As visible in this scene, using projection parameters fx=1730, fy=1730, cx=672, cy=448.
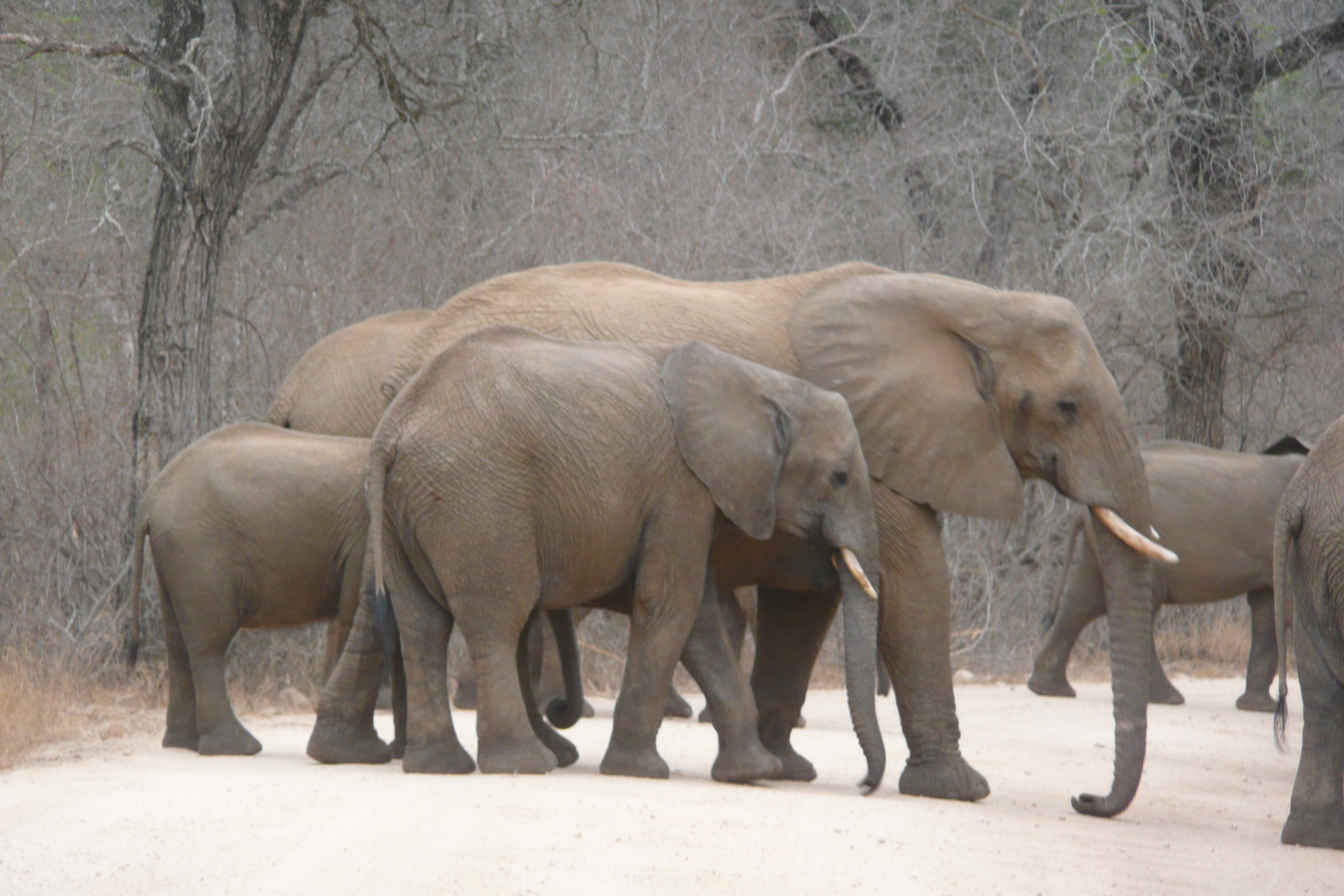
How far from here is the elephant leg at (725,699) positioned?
7.97 meters

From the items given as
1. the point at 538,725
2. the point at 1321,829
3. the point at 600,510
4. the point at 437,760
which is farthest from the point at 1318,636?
the point at 437,760

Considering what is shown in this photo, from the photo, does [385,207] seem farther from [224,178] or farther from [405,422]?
[405,422]

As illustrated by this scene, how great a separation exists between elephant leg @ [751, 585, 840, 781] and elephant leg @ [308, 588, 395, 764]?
193 cm

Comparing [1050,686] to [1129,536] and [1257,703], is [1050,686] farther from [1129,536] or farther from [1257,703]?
[1129,536]

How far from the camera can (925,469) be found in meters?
8.45

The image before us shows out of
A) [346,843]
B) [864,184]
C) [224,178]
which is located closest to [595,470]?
[346,843]

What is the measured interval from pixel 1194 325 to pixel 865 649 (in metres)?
10.4

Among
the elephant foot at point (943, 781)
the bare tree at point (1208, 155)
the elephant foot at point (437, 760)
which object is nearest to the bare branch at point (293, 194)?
the bare tree at point (1208, 155)

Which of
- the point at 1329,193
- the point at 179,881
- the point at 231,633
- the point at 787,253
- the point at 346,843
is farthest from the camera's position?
the point at 1329,193

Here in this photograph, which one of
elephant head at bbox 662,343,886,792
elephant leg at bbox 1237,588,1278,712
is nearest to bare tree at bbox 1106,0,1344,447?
elephant leg at bbox 1237,588,1278,712

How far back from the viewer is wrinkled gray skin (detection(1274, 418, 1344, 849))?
743cm

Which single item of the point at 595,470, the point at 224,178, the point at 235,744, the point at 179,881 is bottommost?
the point at 235,744

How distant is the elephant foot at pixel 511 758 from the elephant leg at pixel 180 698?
2107 millimetres

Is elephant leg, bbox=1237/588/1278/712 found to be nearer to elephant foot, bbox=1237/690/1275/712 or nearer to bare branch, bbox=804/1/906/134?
elephant foot, bbox=1237/690/1275/712
